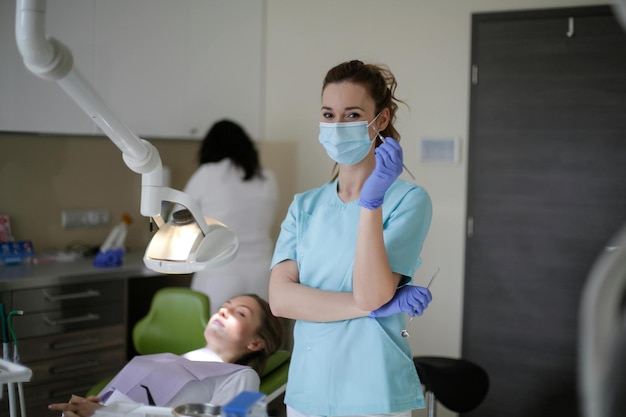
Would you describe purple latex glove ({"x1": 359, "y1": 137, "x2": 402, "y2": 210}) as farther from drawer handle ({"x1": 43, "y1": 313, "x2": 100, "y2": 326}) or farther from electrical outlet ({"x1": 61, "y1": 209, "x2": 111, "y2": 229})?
electrical outlet ({"x1": 61, "y1": 209, "x2": 111, "y2": 229})

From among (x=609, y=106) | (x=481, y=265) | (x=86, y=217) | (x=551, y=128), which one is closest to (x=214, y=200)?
(x=86, y=217)

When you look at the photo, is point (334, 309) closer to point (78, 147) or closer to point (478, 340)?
point (478, 340)

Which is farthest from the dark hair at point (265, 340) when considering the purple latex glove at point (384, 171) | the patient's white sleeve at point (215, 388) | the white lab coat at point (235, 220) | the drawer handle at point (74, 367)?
the purple latex glove at point (384, 171)

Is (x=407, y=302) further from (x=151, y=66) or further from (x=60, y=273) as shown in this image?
(x=151, y=66)

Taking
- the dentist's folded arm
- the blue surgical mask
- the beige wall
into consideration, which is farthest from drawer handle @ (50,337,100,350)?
the blue surgical mask

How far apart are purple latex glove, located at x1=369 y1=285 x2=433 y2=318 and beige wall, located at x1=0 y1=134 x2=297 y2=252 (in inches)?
96.6

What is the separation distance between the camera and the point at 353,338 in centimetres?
145

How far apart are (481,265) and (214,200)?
137 cm

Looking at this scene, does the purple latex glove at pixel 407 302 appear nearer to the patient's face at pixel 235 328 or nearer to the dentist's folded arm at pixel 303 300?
the dentist's folded arm at pixel 303 300

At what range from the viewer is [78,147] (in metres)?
3.56

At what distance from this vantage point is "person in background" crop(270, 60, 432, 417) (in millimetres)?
1414

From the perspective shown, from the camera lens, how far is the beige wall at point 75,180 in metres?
3.31

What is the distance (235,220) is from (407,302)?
198 cm

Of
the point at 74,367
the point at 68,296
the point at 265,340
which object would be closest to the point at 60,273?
the point at 68,296
